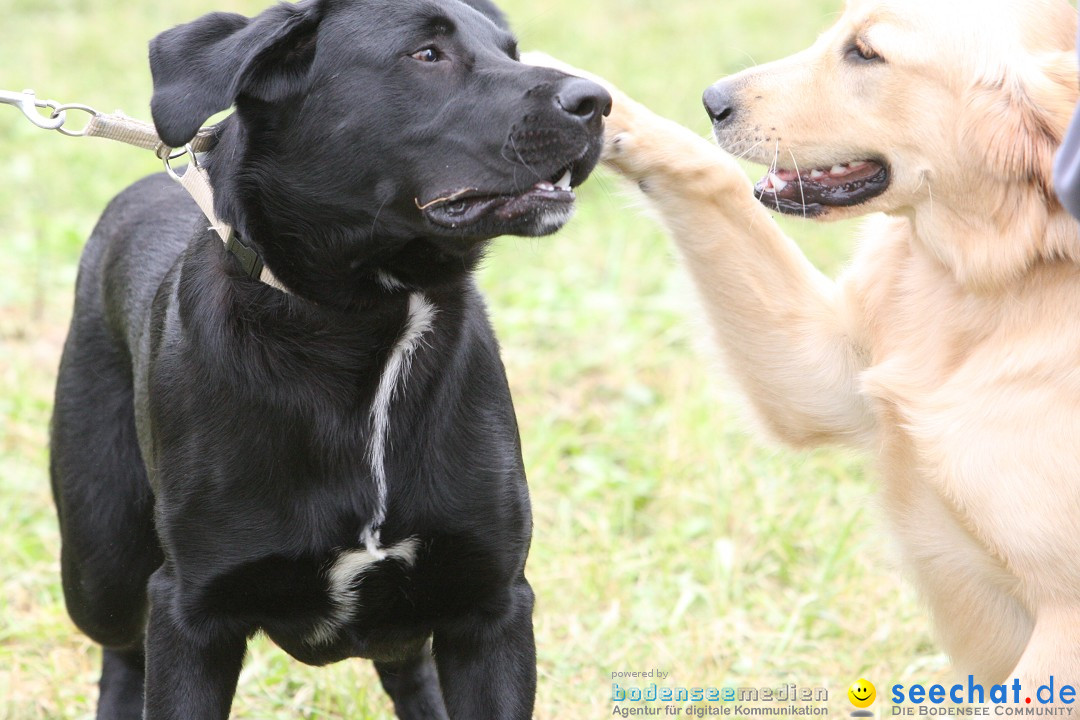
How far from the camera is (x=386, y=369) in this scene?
2721 millimetres

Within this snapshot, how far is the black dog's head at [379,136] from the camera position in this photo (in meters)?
2.57

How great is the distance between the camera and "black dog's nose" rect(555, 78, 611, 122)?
2.57 m

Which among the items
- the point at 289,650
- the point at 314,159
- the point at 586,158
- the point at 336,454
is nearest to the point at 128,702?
the point at 289,650

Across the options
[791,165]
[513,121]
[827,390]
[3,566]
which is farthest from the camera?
[3,566]

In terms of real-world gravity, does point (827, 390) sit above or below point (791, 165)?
below

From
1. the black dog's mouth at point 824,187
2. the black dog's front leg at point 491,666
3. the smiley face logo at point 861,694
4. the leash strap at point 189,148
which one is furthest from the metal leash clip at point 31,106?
the smiley face logo at point 861,694

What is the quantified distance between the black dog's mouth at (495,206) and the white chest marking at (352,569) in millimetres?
670

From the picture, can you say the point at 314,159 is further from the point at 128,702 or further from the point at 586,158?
the point at 128,702

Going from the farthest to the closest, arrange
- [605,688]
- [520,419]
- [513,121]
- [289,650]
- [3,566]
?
[520,419], [3,566], [605,688], [289,650], [513,121]

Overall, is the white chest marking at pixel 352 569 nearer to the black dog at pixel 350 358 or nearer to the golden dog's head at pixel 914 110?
the black dog at pixel 350 358

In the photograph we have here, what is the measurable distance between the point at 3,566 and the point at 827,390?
2.72m

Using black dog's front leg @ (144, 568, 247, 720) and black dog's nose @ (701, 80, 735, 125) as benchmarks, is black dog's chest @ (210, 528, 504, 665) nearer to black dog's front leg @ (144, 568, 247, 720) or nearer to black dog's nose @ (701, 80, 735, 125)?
black dog's front leg @ (144, 568, 247, 720)

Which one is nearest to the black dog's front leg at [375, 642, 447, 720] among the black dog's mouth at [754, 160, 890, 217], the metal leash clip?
the black dog's mouth at [754, 160, 890, 217]

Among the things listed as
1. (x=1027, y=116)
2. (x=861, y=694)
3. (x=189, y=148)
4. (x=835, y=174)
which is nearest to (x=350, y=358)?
(x=189, y=148)
